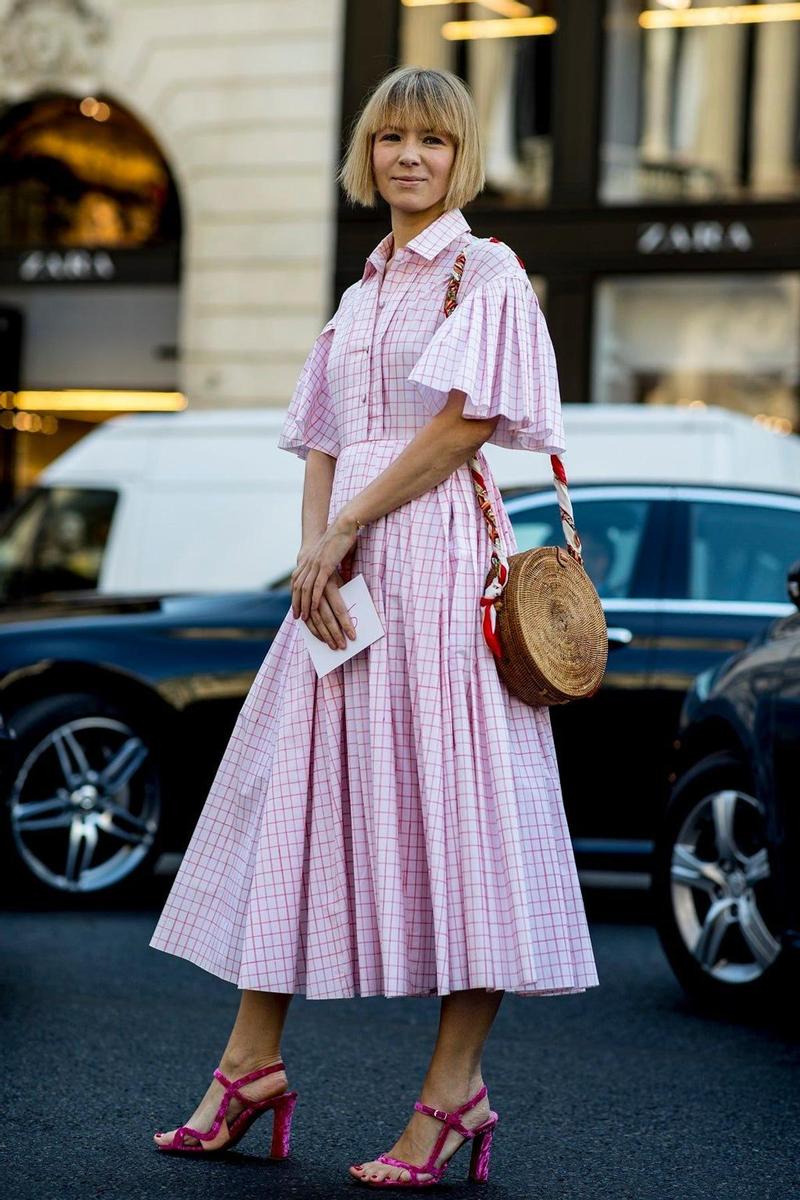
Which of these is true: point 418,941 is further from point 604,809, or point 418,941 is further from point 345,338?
point 604,809

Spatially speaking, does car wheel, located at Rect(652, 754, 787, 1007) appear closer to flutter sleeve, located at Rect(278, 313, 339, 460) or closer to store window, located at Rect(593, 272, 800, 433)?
flutter sleeve, located at Rect(278, 313, 339, 460)

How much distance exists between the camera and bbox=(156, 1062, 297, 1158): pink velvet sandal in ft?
13.5

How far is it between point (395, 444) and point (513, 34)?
14931 millimetres

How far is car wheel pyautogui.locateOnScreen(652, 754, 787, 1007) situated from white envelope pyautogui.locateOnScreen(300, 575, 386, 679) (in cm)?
233

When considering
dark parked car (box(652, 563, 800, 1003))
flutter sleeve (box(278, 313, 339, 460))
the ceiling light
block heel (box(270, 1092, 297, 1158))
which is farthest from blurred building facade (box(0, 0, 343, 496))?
block heel (box(270, 1092, 297, 1158))

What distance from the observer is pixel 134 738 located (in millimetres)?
8234

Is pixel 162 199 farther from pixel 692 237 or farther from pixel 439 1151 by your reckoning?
pixel 439 1151

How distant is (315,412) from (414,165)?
0.56 m

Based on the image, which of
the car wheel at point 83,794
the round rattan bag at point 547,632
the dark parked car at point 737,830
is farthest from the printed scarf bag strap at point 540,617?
the car wheel at point 83,794

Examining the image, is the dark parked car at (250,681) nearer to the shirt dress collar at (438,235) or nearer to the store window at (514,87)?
the shirt dress collar at (438,235)

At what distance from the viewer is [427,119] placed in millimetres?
4176

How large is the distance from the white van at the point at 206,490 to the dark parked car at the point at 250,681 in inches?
93.7

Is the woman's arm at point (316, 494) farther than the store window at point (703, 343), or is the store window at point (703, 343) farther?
the store window at point (703, 343)

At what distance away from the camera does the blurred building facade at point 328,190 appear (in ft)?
57.4
